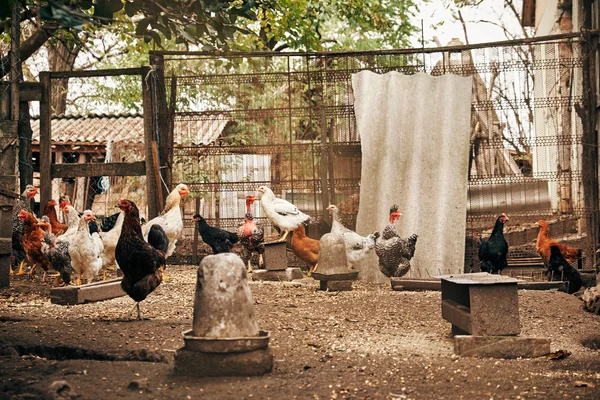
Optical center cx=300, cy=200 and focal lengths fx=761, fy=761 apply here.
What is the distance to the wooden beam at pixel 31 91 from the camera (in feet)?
37.9

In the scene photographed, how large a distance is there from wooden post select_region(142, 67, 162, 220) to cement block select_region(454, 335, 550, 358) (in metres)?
7.04

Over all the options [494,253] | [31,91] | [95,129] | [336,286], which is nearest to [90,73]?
[31,91]

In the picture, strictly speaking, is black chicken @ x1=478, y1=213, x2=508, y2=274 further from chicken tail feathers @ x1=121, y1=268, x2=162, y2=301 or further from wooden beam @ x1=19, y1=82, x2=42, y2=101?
wooden beam @ x1=19, y1=82, x2=42, y2=101

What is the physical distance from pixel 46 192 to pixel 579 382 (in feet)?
29.9

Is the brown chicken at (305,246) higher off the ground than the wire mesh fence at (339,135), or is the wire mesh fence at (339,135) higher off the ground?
the wire mesh fence at (339,135)

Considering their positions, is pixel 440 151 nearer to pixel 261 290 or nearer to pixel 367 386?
pixel 261 290

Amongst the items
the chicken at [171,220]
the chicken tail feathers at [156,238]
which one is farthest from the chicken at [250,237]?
the chicken tail feathers at [156,238]

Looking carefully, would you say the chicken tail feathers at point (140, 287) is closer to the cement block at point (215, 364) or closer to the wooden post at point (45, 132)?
the cement block at point (215, 364)

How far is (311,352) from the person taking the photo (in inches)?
229

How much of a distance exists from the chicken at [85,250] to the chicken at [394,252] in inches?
143

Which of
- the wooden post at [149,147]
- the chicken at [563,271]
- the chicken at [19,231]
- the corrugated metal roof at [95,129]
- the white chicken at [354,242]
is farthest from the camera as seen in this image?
the corrugated metal roof at [95,129]

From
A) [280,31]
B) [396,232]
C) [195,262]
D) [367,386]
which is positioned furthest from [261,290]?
[280,31]

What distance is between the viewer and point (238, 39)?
12.1 metres

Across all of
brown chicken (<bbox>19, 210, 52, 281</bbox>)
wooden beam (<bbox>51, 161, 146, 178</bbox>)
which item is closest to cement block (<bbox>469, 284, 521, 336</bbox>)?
brown chicken (<bbox>19, 210, 52, 281</bbox>)
